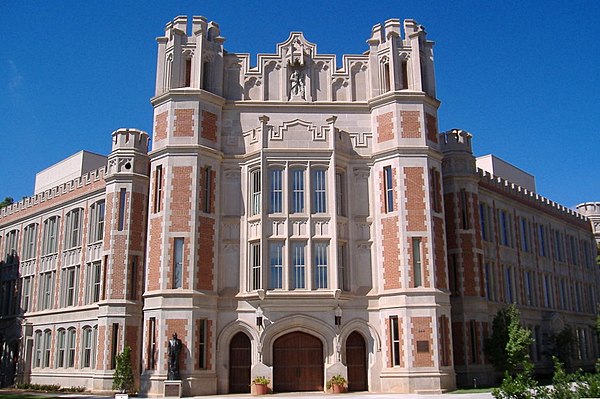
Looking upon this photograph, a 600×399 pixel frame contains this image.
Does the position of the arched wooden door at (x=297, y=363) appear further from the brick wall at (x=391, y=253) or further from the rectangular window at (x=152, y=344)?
the rectangular window at (x=152, y=344)

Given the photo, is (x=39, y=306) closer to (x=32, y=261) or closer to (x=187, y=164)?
(x=32, y=261)

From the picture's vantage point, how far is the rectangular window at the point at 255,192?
103 feet

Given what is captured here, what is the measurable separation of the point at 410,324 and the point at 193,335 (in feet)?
32.5

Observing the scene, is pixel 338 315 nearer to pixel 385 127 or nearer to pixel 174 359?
pixel 174 359

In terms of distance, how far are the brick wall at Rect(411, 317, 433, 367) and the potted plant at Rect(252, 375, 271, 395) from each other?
22.1ft

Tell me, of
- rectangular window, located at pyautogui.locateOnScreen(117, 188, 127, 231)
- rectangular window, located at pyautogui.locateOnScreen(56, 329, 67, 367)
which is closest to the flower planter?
rectangular window, located at pyautogui.locateOnScreen(117, 188, 127, 231)

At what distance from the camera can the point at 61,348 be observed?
128ft

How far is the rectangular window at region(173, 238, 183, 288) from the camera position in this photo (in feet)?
97.5

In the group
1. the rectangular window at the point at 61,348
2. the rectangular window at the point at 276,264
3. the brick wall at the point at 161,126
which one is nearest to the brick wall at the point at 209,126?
the brick wall at the point at 161,126

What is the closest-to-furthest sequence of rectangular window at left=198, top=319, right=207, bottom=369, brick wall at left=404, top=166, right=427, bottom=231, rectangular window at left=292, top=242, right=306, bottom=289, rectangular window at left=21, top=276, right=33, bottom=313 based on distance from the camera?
rectangular window at left=198, top=319, right=207, bottom=369
rectangular window at left=292, top=242, right=306, bottom=289
brick wall at left=404, top=166, right=427, bottom=231
rectangular window at left=21, top=276, right=33, bottom=313

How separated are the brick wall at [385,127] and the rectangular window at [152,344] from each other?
14.1m

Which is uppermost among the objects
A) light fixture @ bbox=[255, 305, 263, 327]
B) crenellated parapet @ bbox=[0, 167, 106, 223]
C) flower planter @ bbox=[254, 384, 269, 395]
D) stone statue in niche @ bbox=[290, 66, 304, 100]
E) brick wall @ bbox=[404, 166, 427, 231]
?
stone statue in niche @ bbox=[290, 66, 304, 100]

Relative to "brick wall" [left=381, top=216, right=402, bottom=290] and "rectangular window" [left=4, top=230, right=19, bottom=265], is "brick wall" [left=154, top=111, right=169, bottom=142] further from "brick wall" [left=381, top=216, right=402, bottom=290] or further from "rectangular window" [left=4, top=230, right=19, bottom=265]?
"rectangular window" [left=4, top=230, right=19, bottom=265]

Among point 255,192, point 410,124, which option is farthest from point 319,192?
point 410,124
